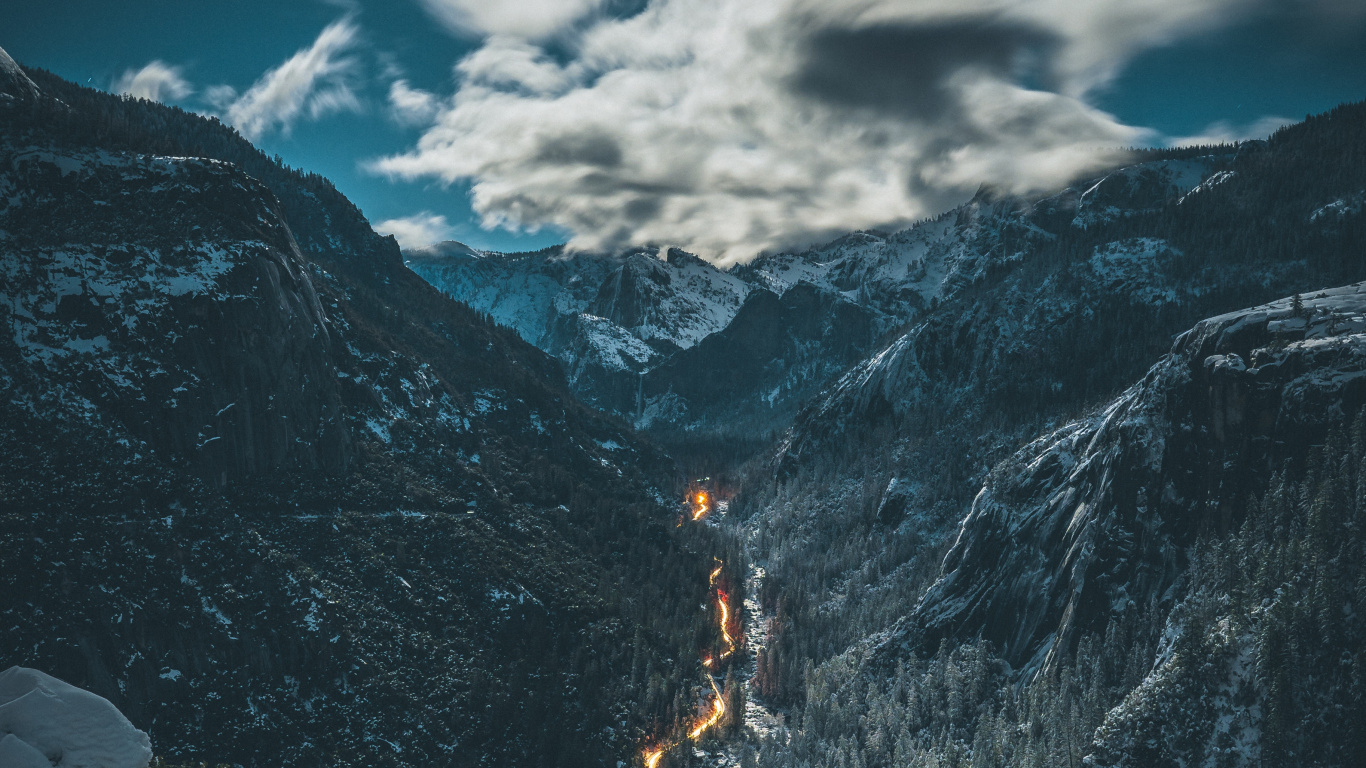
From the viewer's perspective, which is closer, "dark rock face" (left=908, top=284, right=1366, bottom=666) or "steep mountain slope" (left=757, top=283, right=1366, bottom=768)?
"steep mountain slope" (left=757, top=283, right=1366, bottom=768)

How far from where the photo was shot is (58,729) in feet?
146

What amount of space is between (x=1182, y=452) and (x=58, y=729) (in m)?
170

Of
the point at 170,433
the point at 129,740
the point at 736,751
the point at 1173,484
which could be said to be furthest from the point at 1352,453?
the point at 170,433

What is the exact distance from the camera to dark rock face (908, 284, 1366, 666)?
451ft

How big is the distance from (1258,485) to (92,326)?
758 ft

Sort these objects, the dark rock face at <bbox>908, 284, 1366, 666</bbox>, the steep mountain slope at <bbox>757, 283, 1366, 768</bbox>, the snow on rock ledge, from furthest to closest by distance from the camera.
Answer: the dark rock face at <bbox>908, 284, 1366, 666</bbox> → the steep mountain slope at <bbox>757, 283, 1366, 768</bbox> → the snow on rock ledge

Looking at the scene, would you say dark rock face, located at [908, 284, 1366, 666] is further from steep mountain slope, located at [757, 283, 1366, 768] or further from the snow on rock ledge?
the snow on rock ledge

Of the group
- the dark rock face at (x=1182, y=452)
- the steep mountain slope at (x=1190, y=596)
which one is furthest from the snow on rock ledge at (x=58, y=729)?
the dark rock face at (x=1182, y=452)

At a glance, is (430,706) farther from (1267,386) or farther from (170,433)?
(1267,386)

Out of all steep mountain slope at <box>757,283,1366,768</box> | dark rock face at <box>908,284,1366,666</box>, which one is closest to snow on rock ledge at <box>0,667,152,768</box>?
steep mountain slope at <box>757,283,1366,768</box>

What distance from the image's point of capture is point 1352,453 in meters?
122

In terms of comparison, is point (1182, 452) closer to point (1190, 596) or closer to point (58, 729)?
point (1190, 596)

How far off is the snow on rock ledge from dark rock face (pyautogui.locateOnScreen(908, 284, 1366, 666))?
6161 inches

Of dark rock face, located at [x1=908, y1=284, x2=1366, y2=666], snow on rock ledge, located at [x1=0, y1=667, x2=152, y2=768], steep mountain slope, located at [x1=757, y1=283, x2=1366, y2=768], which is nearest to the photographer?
snow on rock ledge, located at [x1=0, y1=667, x2=152, y2=768]
